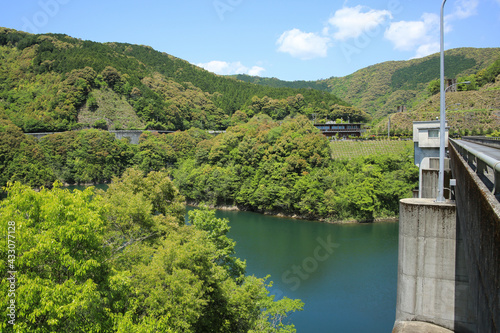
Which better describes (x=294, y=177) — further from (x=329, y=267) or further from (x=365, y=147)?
(x=329, y=267)

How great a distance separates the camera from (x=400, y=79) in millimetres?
107375

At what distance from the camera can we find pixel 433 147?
582 inches

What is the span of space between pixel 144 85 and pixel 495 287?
8202 centimetres

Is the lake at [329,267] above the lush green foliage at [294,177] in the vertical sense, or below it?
below

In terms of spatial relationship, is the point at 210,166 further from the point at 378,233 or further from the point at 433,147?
the point at 433,147

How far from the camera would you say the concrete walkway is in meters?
10.1

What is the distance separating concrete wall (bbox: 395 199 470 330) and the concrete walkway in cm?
14

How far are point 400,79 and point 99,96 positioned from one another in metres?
87.3

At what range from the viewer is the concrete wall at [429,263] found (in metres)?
10.1

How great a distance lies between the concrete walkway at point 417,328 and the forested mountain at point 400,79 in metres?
78.0

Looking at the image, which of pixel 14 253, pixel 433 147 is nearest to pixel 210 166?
pixel 433 147

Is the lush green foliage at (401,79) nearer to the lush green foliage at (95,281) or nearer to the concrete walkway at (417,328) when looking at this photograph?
→ the concrete walkway at (417,328)

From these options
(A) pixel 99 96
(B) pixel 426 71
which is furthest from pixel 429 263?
(B) pixel 426 71

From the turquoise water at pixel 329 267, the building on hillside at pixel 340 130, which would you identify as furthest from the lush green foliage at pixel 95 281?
the building on hillside at pixel 340 130
